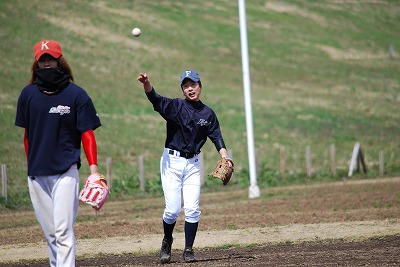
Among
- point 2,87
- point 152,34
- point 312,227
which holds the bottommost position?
point 312,227

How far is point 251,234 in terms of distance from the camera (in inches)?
594

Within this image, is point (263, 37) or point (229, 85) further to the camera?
point (263, 37)

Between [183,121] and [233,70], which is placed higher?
[233,70]

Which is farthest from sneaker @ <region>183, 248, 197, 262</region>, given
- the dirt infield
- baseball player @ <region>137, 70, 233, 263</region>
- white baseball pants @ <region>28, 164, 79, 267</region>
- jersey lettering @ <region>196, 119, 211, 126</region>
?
white baseball pants @ <region>28, 164, 79, 267</region>

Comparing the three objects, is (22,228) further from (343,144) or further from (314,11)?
(314,11)

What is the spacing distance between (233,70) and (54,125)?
5745 centimetres

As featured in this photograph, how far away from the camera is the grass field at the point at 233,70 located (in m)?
42.2

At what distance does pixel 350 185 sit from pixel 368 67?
46.4 m

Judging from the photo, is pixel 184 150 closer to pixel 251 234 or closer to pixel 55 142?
pixel 55 142

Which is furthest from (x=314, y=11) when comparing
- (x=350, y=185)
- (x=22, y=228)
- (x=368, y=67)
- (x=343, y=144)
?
(x=22, y=228)

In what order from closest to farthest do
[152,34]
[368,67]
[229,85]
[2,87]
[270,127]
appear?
[2,87] < [270,127] < [229,85] < [152,34] < [368,67]

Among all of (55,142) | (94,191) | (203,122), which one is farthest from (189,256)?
(55,142)

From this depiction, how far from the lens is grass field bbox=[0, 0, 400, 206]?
138 feet

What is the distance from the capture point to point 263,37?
74.6m
